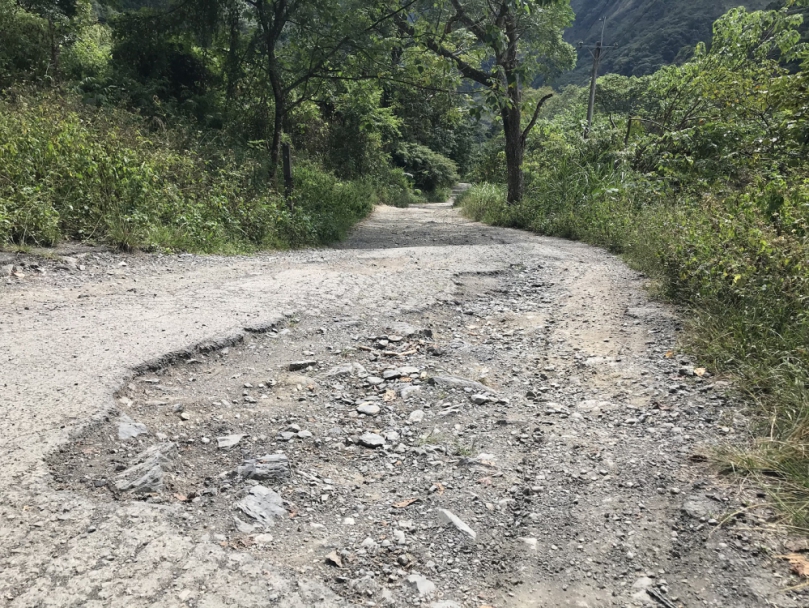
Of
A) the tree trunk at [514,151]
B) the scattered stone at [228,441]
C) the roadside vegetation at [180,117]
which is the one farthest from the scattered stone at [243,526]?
the tree trunk at [514,151]

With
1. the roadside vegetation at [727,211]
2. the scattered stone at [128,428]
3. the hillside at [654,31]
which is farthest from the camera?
the hillside at [654,31]

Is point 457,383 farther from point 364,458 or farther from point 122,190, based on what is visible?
point 122,190

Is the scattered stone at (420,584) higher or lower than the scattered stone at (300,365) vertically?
lower

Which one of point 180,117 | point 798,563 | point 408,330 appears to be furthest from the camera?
point 180,117

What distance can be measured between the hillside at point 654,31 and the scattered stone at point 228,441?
260ft

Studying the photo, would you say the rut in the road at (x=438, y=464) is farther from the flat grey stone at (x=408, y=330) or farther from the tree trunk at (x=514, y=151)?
the tree trunk at (x=514, y=151)

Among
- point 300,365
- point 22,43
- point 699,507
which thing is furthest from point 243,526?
point 22,43

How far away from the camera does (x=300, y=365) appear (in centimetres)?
306

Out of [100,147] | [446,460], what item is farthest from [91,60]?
[446,460]

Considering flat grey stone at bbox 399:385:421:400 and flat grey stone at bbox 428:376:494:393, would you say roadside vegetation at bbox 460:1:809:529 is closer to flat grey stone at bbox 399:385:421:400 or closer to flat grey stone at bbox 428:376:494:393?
flat grey stone at bbox 428:376:494:393

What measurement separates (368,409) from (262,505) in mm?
854

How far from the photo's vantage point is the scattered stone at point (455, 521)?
1.80 m

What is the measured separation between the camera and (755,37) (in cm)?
1255

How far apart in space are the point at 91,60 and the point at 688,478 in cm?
1326
